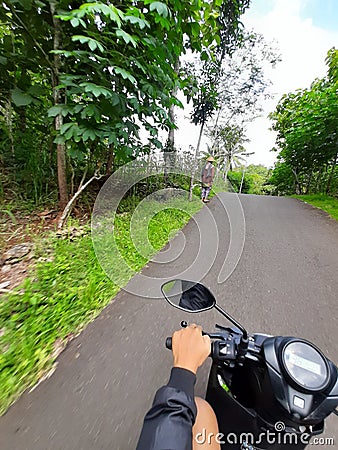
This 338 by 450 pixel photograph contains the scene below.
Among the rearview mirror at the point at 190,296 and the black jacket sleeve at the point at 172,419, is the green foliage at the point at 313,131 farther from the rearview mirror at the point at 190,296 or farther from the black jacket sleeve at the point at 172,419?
the black jacket sleeve at the point at 172,419

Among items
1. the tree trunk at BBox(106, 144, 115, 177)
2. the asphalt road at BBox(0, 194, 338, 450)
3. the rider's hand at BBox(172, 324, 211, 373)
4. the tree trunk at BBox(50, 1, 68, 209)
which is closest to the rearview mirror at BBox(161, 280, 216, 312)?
the rider's hand at BBox(172, 324, 211, 373)

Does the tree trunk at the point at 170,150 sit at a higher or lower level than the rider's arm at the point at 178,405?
higher

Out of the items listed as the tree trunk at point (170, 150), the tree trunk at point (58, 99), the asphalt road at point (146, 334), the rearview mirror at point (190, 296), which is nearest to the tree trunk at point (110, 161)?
the tree trunk at point (58, 99)

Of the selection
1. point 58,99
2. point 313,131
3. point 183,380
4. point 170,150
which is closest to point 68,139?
point 58,99

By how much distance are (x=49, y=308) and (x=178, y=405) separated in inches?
64.4

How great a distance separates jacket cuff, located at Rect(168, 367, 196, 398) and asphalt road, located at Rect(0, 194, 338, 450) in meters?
0.79

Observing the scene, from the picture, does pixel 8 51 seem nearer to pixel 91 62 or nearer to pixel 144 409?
pixel 91 62

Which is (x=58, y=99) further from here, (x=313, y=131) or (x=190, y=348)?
(x=313, y=131)

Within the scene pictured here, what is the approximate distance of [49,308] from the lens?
195 centimetres

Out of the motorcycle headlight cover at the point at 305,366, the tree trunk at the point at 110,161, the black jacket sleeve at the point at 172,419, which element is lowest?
the black jacket sleeve at the point at 172,419

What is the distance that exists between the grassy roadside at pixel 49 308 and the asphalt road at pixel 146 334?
0.11m

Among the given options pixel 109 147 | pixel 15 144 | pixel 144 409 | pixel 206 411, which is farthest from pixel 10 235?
pixel 206 411

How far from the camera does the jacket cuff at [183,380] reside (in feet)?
2.49

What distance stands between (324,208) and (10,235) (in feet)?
29.7
